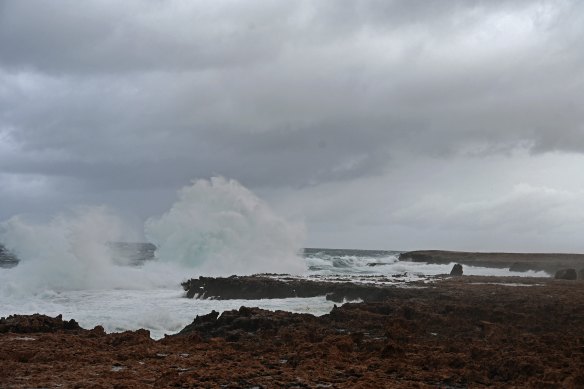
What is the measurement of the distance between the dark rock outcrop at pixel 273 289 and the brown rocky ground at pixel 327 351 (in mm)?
7412

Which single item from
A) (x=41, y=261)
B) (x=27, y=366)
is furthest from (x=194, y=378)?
(x=41, y=261)

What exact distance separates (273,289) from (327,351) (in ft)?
53.0

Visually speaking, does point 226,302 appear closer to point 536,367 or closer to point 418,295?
point 418,295

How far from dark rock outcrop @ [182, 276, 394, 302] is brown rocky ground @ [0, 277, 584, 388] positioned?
741cm

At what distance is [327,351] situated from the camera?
10.8m

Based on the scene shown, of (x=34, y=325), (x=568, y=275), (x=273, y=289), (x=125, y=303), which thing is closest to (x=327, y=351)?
(x=34, y=325)

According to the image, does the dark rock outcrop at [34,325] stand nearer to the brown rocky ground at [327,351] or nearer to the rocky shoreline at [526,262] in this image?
the brown rocky ground at [327,351]

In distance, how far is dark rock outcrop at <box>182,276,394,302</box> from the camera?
24656 mm

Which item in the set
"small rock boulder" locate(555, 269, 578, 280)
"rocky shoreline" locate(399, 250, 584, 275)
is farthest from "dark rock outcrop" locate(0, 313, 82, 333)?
"rocky shoreline" locate(399, 250, 584, 275)

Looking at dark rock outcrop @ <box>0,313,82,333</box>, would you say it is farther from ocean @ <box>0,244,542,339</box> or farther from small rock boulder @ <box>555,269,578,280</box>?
small rock boulder @ <box>555,269,578,280</box>

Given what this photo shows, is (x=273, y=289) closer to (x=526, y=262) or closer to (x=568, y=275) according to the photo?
(x=568, y=275)

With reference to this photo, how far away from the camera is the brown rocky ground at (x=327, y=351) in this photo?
28.2ft

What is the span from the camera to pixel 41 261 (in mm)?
32031

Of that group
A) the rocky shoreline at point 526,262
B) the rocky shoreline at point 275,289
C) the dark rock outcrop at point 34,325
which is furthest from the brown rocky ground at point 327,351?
the rocky shoreline at point 526,262
